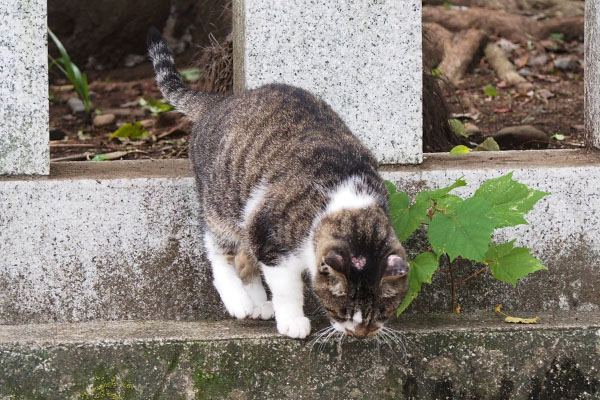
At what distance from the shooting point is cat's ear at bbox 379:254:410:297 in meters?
2.69

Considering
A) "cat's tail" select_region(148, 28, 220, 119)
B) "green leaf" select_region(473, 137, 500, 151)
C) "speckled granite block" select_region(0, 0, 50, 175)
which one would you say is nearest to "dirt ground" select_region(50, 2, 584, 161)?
"green leaf" select_region(473, 137, 500, 151)

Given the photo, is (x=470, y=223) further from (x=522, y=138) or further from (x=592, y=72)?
(x=522, y=138)

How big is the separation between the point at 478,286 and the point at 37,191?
1.84 metres

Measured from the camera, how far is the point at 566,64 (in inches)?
290

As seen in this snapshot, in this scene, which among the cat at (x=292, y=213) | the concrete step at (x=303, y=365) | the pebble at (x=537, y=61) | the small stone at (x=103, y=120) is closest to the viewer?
the cat at (x=292, y=213)

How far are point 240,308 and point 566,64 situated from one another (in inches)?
197

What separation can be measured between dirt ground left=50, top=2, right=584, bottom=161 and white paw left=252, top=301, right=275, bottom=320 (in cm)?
184

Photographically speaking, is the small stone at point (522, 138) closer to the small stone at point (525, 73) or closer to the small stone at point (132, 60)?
the small stone at point (525, 73)

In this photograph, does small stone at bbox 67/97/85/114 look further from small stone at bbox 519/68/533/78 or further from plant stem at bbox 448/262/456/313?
plant stem at bbox 448/262/456/313

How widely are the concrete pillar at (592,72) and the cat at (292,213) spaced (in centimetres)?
114

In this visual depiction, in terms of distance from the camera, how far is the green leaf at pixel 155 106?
6.17 metres

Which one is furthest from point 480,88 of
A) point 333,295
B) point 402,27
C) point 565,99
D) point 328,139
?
point 333,295

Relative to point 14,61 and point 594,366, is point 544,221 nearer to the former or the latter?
point 594,366

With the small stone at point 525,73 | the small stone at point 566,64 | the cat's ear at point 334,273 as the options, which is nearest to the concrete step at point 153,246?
the cat's ear at point 334,273
